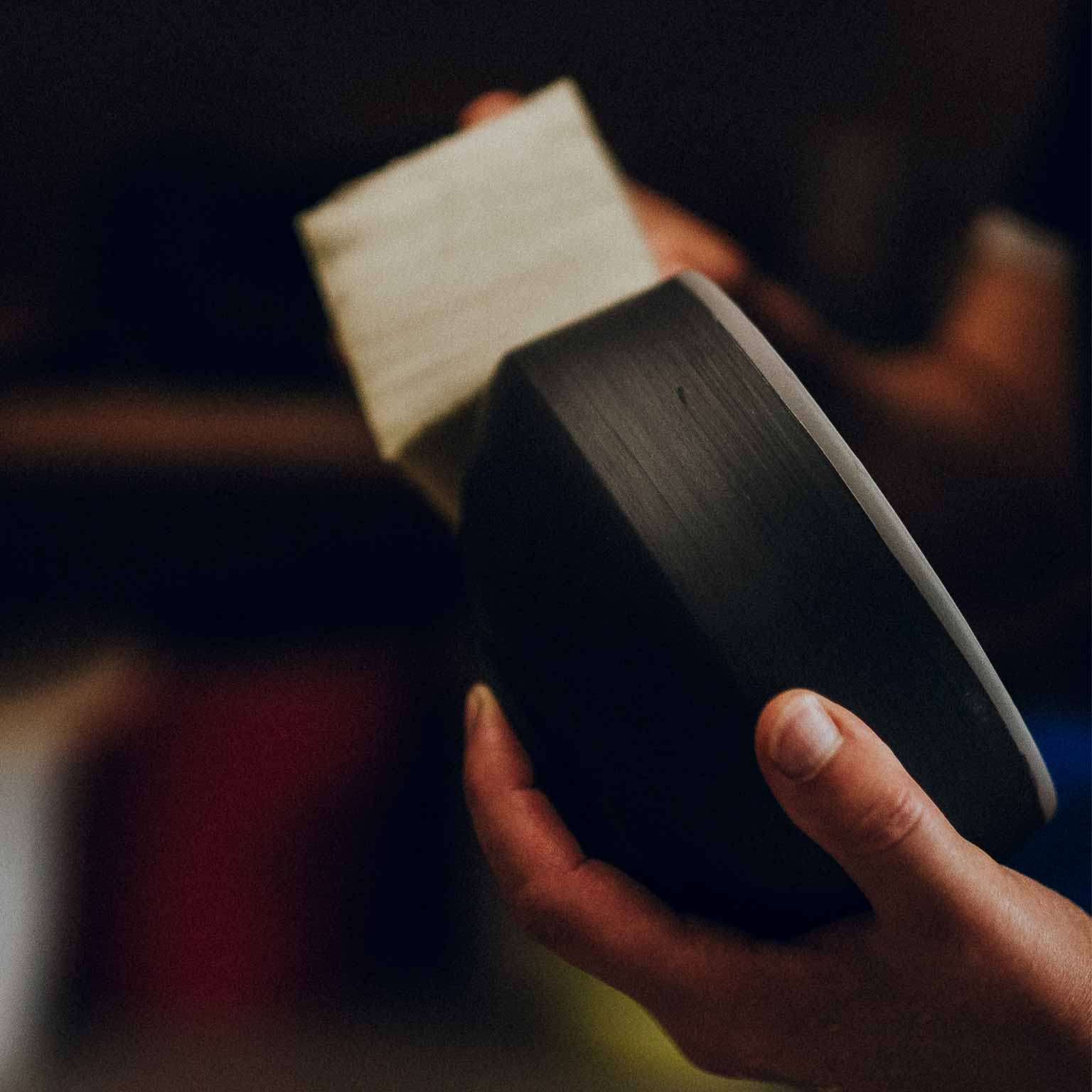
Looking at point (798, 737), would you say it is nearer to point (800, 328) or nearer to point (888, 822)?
point (888, 822)

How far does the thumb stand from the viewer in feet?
0.88

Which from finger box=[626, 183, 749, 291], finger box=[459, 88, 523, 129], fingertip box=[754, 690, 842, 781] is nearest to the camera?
fingertip box=[754, 690, 842, 781]

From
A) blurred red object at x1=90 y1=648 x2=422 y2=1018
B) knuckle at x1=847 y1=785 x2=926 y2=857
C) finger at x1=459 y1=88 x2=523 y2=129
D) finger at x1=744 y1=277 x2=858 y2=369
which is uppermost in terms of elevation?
finger at x1=459 y1=88 x2=523 y2=129

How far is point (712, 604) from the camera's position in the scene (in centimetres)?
28

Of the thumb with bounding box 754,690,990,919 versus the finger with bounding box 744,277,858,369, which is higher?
the thumb with bounding box 754,690,990,919

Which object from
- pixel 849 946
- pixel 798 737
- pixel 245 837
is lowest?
pixel 245 837

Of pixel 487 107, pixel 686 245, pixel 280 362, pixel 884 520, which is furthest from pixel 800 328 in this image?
pixel 884 520

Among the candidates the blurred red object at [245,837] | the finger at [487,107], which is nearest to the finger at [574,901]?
the finger at [487,107]

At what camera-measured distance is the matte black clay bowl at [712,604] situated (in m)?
0.28

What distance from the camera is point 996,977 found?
0.33 metres

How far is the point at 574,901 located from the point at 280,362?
737 mm

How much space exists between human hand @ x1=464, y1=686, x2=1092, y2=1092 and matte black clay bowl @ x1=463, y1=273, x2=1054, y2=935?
0.05ft

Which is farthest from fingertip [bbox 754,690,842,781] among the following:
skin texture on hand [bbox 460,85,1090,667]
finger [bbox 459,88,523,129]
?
skin texture on hand [bbox 460,85,1090,667]

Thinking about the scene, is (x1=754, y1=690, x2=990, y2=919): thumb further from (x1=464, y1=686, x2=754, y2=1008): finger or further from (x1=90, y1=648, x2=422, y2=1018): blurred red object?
(x1=90, y1=648, x2=422, y2=1018): blurred red object
